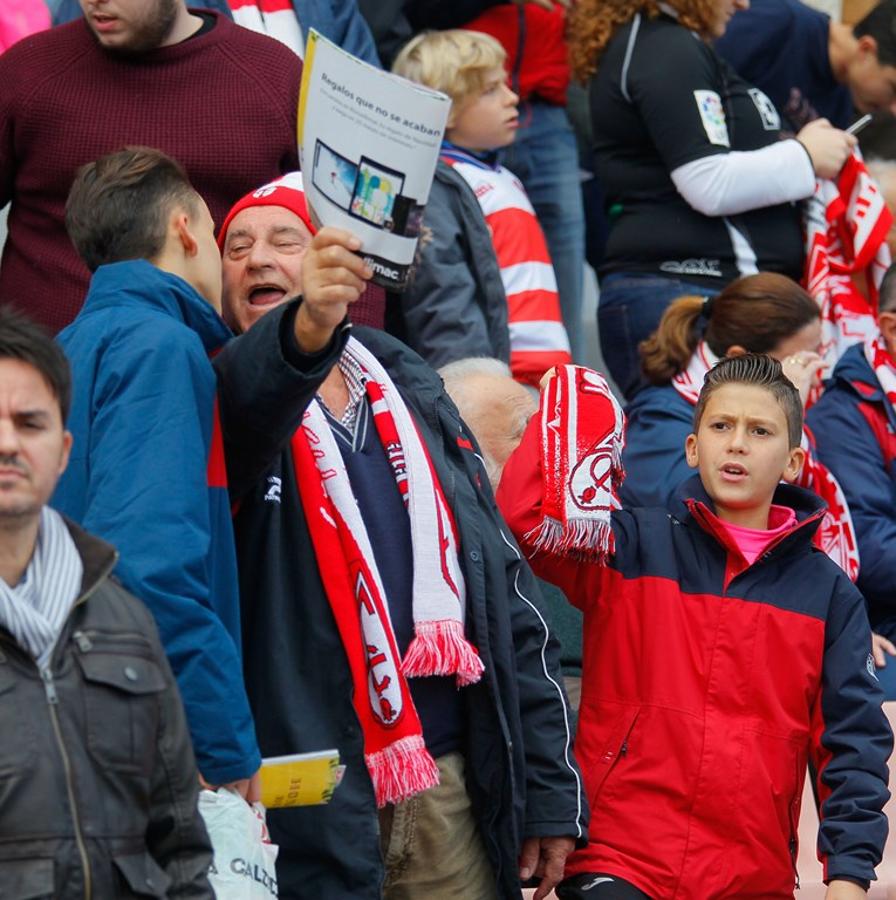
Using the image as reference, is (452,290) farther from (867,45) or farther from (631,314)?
(867,45)

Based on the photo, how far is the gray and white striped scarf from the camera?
2463 millimetres

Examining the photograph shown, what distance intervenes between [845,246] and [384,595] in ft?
9.44

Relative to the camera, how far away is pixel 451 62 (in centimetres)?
559

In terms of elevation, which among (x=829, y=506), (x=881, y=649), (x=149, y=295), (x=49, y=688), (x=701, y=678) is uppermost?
(x=149, y=295)

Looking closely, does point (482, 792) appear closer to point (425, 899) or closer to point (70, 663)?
point (425, 899)

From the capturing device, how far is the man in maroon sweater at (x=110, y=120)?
4.46 m

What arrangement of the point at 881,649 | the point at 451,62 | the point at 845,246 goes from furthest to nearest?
the point at 845,246
the point at 451,62
the point at 881,649

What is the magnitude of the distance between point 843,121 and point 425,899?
406 centimetres

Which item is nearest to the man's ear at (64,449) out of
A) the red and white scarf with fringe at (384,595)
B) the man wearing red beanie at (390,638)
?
the man wearing red beanie at (390,638)

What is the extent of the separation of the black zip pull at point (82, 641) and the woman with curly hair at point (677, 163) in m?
3.27

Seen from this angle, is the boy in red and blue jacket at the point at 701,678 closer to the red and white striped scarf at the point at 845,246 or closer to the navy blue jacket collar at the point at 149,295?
the navy blue jacket collar at the point at 149,295

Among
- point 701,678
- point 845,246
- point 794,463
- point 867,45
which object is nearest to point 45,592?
Result: point 701,678

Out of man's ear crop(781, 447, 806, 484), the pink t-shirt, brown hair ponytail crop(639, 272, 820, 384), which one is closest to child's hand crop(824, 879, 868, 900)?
the pink t-shirt


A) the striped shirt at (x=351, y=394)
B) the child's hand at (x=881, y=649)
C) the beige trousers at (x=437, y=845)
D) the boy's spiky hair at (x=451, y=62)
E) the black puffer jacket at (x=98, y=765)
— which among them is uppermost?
the black puffer jacket at (x=98, y=765)
